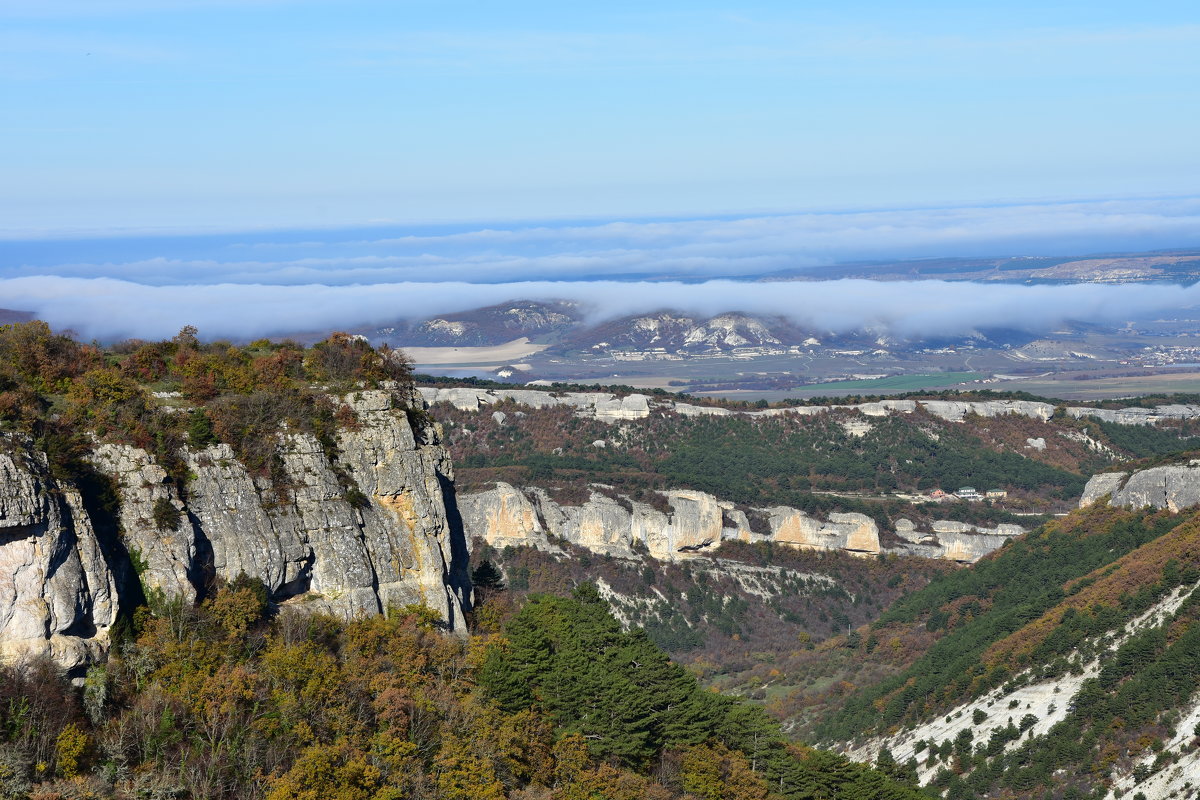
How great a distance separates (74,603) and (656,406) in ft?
288

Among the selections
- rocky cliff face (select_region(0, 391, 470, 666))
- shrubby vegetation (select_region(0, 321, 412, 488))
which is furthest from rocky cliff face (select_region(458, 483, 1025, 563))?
rocky cliff face (select_region(0, 391, 470, 666))

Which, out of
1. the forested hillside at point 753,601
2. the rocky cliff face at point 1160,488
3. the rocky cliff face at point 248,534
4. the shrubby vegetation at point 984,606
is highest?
the rocky cliff face at point 248,534

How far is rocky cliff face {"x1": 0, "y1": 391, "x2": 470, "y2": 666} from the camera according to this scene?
2383 centimetres

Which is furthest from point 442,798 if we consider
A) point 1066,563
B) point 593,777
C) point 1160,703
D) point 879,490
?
point 879,490

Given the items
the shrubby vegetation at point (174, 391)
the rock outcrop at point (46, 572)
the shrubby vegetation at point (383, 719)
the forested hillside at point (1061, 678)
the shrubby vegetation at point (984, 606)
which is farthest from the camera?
the shrubby vegetation at point (984, 606)

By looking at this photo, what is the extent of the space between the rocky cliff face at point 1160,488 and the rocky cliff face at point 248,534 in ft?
134

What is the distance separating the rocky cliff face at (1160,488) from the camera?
61750 mm

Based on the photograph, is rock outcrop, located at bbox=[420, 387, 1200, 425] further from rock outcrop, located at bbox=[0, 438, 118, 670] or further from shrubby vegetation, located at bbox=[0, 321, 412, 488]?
rock outcrop, located at bbox=[0, 438, 118, 670]

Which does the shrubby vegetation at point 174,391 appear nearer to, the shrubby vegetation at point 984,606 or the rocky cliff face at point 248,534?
the rocky cliff face at point 248,534

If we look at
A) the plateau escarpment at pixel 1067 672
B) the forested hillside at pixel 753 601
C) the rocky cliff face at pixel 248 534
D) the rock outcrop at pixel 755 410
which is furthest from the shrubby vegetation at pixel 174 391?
the rock outcrop at pixel 755 410

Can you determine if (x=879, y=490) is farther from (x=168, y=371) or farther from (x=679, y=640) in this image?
(x=168, y=371)

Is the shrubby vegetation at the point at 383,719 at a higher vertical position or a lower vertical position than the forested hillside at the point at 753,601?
higher

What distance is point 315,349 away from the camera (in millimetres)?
35500

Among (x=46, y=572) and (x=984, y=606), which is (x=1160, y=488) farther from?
(x=46, y=572)
